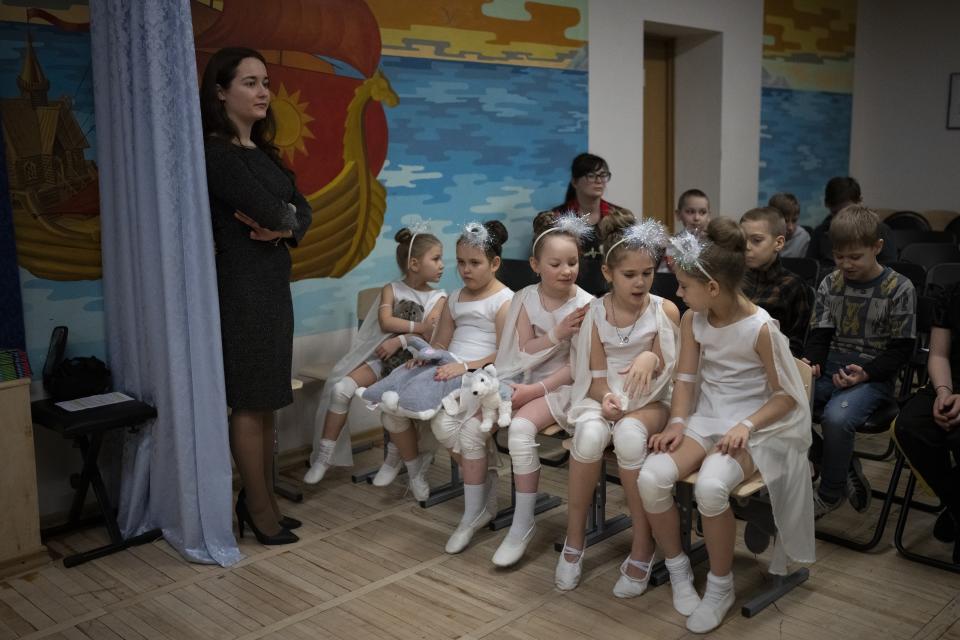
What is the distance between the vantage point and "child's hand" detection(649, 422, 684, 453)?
280 centimetres

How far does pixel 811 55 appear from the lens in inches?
298

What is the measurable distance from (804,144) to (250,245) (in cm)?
593

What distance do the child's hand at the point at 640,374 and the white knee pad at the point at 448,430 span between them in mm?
723

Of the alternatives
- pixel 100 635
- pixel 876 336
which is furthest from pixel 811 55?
pixel 100 635

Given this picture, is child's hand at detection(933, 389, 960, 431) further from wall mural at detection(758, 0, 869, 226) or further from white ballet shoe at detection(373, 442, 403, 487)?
wall mural at detection(758, 0, 869, 226)

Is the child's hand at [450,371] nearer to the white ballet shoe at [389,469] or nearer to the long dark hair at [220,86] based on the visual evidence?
the white ballet shoe at [389,469]

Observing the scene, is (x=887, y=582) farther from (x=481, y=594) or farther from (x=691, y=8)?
(x=691, y=8)

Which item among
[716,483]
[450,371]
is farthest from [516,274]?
[716,483]

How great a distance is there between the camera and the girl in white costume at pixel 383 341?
3.98 m

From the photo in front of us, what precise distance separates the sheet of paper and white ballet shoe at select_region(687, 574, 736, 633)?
2.25 meters

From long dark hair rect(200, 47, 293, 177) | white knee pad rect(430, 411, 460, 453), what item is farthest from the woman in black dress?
white knee pad rect(430, 411, 460, 453)

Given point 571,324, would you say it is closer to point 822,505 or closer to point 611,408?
point 611,408

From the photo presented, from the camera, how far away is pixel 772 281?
359 centimetres

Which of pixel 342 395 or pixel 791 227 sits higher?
pixel 791 227
